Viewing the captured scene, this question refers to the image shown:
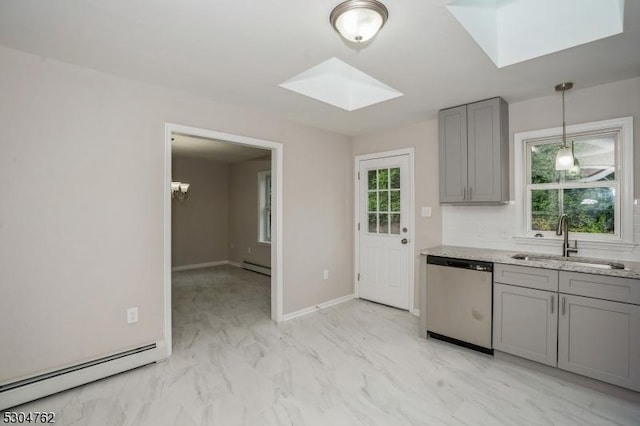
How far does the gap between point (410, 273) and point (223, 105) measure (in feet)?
9.66

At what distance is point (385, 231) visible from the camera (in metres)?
4.26

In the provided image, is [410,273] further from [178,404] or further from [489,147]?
[178,404]

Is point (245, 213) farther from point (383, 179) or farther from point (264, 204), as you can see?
point (383, 179)

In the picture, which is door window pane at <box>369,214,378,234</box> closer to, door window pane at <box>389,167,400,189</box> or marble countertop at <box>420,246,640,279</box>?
door window pane at <box>389,167,400,189</box>

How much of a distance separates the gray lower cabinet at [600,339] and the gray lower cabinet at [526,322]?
6 cm

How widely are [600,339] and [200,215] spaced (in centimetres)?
689

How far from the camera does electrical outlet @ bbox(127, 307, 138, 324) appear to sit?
101 inches

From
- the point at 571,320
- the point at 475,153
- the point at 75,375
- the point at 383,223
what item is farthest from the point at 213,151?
the point at 571,320

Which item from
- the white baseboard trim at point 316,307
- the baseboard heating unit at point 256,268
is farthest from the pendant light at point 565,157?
the baseboard heating unit at point 256,268

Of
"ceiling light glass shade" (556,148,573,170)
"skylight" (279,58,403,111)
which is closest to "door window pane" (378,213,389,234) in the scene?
"skylight" (279,58,403,111)

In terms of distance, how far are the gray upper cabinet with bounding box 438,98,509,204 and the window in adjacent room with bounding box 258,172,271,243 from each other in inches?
162

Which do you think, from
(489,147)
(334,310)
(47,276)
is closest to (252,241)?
(334,310)

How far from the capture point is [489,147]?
119 inches

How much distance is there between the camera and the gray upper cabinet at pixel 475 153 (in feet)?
9.84
